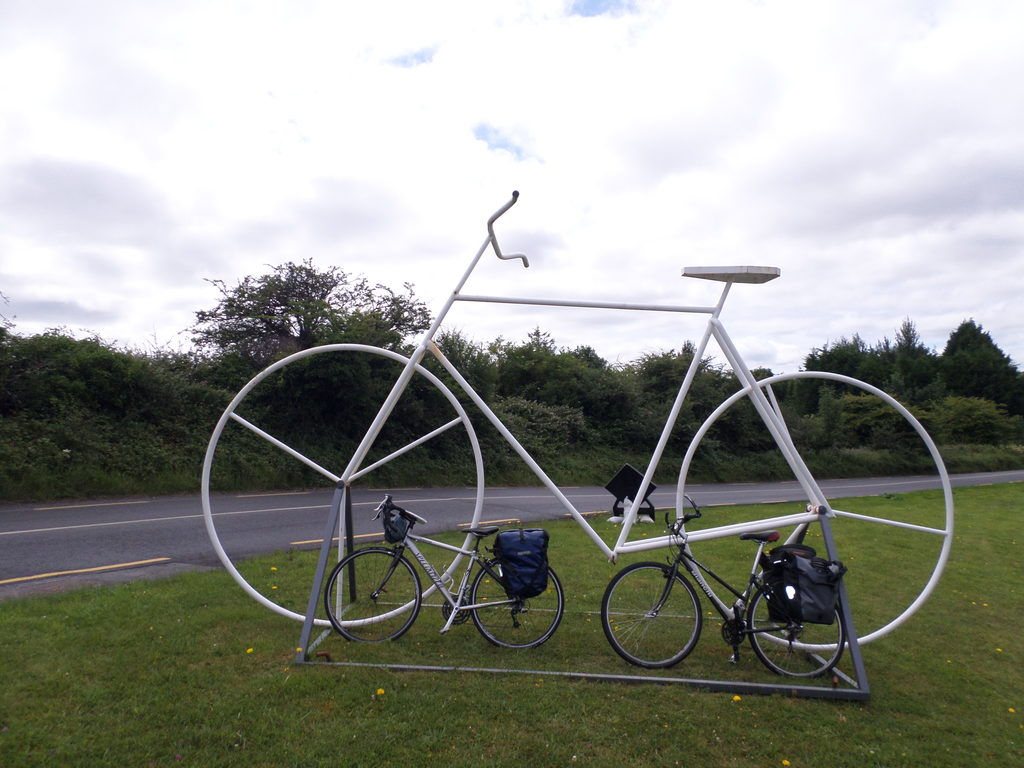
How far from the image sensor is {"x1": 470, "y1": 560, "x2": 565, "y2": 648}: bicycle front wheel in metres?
4.73

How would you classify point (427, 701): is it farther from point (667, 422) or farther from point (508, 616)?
point (667, 422)

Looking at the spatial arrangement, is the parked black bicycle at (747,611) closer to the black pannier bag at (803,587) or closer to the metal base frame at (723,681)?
the black pannier bag at (803,587)

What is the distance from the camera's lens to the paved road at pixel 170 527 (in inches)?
268

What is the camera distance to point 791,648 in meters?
4.45

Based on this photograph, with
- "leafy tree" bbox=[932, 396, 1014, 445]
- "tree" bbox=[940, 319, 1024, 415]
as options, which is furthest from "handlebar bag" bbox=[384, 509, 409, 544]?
"tree" bbox=[940, 319, 1024, 415]

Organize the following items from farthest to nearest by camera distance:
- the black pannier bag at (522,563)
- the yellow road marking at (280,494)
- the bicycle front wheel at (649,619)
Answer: the yellow road marking at (280,494) < the black pannier bag at (522,563) < the bicycle front wheel at (649,619)

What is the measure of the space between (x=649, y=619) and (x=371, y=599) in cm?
205

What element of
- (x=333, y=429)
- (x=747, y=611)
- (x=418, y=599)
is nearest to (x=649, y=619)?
(x=747, y=611)

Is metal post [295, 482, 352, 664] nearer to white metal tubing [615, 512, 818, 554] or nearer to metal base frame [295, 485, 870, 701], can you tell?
metal base frame [295, 485, 870, 701]

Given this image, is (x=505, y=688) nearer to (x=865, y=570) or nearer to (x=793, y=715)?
(x=793, y=715)

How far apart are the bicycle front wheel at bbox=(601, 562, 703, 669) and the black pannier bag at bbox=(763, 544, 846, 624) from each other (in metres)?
0.49

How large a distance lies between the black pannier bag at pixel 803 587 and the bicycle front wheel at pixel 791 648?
0.12 metres

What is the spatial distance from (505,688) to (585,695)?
45cm

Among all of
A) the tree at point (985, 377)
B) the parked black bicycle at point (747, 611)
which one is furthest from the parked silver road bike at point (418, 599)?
the tree at point (985, 377)
